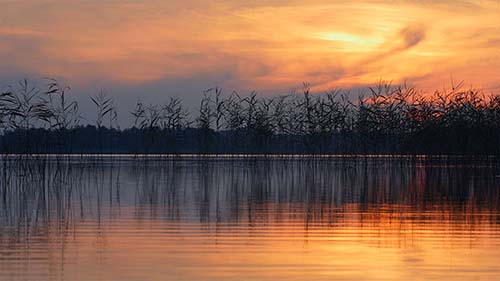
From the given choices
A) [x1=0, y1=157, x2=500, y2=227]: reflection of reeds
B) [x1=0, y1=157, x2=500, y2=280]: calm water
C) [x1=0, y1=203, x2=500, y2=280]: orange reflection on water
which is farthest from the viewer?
[x1=0, y1=157, x2=500, y2=227]: reflection of reeds

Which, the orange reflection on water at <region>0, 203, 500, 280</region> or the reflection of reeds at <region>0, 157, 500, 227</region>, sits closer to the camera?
the orange reflection on water at <region>0, 203, 500, 280</region>

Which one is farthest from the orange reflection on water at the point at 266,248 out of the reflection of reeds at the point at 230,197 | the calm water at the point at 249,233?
the reflection of reeds at the point at 230,197

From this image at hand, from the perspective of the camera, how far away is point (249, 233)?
10055 mm

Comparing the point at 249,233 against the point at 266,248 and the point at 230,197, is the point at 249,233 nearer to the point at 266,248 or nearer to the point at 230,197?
the point at 266,248

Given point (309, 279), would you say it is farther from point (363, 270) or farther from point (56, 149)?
point (56, 149)

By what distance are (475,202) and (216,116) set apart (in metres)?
19.2

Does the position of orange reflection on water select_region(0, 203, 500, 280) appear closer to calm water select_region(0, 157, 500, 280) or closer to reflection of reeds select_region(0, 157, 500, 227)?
calm water select_region(0, 157, 500, 280)

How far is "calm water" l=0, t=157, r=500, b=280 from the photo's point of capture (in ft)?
24.2

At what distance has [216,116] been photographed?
3328 centimetres

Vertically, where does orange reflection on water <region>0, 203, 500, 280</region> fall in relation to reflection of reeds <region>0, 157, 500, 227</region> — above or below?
below

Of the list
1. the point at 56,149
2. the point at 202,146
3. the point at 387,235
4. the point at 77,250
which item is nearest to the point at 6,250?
the point at 77,250

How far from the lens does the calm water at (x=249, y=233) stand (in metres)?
7.38

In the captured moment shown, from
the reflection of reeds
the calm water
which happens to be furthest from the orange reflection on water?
the reflection of reeds

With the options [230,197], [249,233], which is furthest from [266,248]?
[230,197]
